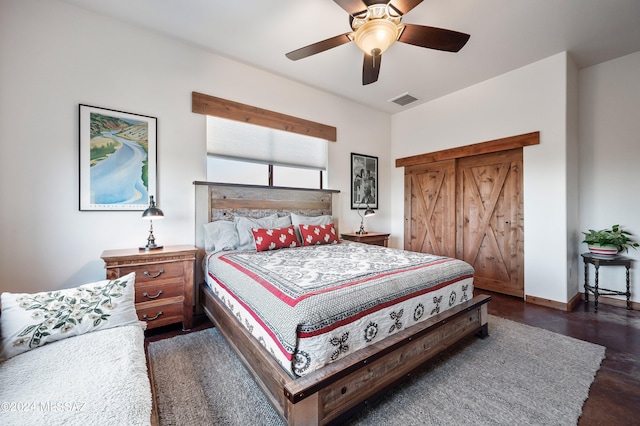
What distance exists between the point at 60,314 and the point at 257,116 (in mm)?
2808

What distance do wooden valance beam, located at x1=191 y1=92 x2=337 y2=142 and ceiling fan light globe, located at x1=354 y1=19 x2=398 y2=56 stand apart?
172 centimetres

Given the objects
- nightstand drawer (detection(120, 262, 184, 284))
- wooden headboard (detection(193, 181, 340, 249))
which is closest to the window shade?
wooden headboard (detection(193, 181, 340, 249))

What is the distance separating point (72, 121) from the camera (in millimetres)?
2387

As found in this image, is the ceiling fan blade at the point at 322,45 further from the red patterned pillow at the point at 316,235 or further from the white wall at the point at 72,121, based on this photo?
the red patterned pillow at the point at 316,235

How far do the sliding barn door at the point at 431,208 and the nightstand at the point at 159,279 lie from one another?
12.3ft

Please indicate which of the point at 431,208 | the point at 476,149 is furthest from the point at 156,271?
the point at 476,149

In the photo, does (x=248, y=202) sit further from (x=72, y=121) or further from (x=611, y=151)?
(x=611, y=151)

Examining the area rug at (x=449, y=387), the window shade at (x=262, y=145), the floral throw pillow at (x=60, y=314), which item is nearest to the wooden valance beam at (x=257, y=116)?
the window shade at (x=262, y=145)

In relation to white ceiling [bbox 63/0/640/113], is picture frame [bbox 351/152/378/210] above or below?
below

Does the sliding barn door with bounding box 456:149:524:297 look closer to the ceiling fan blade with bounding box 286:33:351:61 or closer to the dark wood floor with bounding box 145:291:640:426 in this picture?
the dark wood floor with bounding box 145:291:640:426

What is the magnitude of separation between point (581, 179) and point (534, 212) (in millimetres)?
896

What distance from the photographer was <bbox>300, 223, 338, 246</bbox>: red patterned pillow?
3.21 m

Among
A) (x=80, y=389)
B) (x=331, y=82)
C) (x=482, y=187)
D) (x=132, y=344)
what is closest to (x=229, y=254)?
(x=132, y=344)

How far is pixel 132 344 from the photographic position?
128 cm
